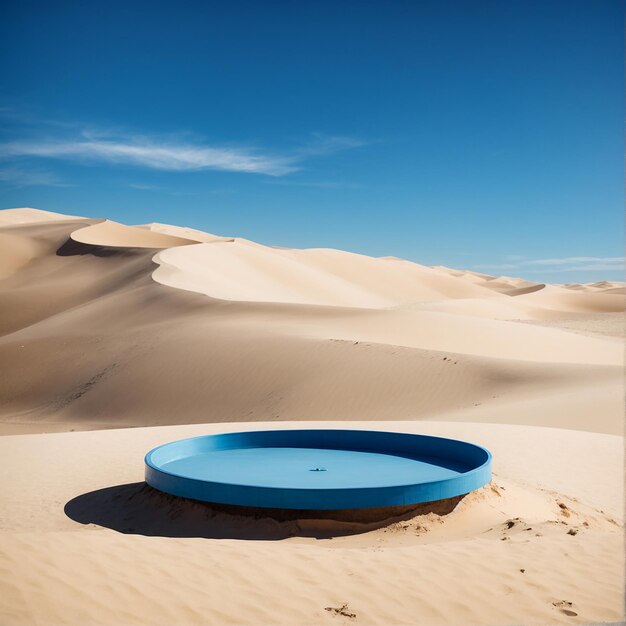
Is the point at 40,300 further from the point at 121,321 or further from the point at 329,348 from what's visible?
the point at 329,348

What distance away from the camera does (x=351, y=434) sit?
535 inches

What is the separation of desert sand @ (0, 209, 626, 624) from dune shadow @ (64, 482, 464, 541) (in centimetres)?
4

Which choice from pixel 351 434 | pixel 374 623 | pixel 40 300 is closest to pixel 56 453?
pixel 351 434

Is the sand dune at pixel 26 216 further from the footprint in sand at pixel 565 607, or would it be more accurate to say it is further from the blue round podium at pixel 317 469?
the footprint in sand at pixel 565 607

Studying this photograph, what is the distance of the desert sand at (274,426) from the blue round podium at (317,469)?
285 millimetres

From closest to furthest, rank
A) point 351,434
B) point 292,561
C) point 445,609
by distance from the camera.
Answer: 1. point 445,609
2. point 292,561
3. point 351,434

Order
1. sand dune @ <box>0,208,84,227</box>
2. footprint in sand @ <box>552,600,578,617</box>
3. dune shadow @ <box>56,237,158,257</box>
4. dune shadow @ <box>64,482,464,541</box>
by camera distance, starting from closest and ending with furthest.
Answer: footprint in sand @ <box>552,600,578,617</box> < dune shadow @ <box>64,482,464,541</box> < dune shadow @ <box>56,237,158,257</box> < sand dune @ <box>0,208,84,227</box>

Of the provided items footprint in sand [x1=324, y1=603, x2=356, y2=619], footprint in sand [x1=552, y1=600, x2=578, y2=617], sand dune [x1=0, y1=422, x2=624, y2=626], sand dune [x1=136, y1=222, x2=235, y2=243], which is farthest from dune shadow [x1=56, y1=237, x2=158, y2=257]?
footprint in sand [x1=552, y1=600, x2=578, y2=617]

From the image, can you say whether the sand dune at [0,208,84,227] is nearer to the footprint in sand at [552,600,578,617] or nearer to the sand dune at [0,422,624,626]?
the sand dune at [0,422,624,626]

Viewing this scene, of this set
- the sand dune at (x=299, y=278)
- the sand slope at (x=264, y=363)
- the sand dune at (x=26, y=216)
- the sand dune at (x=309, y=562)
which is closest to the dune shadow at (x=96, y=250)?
the sand dune at (x=299, y=278)

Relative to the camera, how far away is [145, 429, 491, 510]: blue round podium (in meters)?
9.16

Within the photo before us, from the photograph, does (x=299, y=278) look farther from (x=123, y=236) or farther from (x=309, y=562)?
(x=309, y=562)

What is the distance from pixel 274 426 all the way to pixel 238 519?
832cm

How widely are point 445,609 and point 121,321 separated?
1170 inches
